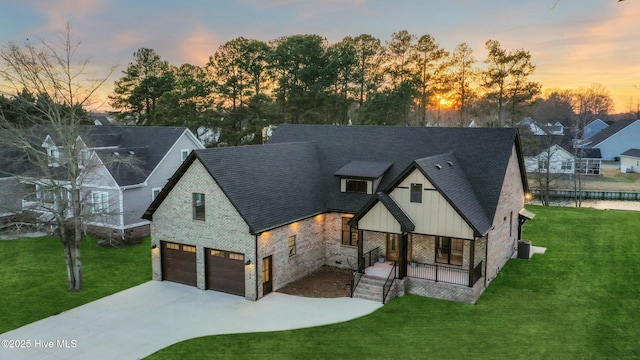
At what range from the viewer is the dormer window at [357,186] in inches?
922

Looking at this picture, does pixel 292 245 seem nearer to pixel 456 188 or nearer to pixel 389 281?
pixel 389 281

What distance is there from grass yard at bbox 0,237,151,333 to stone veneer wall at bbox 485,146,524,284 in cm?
1663

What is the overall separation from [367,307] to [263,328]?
4.42 meters

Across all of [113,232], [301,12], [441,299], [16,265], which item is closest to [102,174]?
[113,232]

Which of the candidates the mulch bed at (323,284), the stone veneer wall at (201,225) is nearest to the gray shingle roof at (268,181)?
the stone veneer wall at (201,225)

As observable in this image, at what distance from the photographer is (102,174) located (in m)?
29.9

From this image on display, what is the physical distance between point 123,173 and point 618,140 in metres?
76.9

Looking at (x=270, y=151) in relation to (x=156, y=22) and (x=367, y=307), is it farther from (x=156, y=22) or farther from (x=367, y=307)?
(x=156, y=22)

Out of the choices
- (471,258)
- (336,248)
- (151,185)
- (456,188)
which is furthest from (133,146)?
(471,258)

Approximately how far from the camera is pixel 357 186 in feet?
77.3

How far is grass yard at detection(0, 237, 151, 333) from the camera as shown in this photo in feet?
60.1

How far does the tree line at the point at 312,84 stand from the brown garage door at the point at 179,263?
26.1 metres

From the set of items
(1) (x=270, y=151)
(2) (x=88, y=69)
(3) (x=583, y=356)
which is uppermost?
(2) (x=88, y=69)

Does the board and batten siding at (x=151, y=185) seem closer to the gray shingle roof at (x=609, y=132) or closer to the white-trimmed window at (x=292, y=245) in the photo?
the white-trimmed window at (x=292, y=245)
